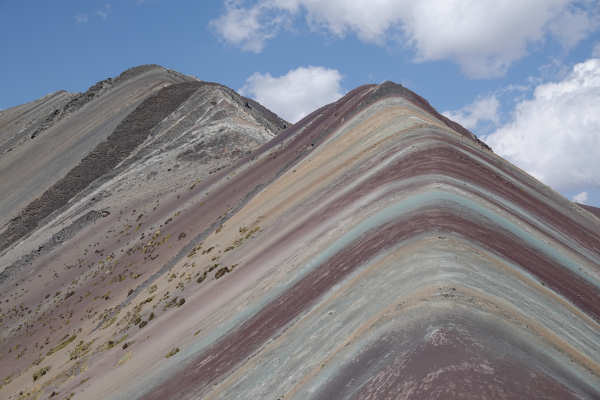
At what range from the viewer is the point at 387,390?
8500 mm

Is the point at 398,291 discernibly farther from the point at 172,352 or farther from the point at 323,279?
the point at 172,352

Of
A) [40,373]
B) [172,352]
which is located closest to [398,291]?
[172,352]

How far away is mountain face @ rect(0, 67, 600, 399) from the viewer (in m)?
9.84

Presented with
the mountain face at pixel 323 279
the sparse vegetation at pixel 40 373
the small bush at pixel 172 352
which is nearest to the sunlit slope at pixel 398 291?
the mountain face at pixel 323 279

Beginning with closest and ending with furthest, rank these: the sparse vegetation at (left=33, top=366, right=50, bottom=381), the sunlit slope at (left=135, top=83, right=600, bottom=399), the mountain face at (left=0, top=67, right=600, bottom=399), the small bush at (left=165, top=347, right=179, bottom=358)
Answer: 1. the sunlit slope at (left=135, top=83, right=600, bottom=399)
2. the mountain face at (left=0, top=67, right=600, bottom=399)
3. the small bush at (left=165, top=347, right=179, bottom=358)
4. the sparse vegetation at (left=33, top=366, right=50, bottom=381)

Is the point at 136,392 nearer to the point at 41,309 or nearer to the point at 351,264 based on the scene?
the point at 351,264

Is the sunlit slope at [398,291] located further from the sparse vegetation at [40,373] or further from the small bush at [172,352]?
the sparse vegetation at [40,373]

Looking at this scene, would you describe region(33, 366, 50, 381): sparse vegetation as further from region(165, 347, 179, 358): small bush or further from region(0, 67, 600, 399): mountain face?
region(165, 347, 179, 358): small bush

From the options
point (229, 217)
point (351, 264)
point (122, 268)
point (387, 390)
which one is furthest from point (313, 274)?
point (122, 268)

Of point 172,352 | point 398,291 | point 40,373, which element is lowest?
point 40,373

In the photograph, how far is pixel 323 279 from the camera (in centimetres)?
1617

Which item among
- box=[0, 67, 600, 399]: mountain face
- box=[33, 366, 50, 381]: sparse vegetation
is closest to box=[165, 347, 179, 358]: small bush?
box=[0, 67, 600, 399]: mountain face

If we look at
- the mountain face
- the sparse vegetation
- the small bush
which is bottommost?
the sparse vegetation

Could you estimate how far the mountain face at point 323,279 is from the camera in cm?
984
